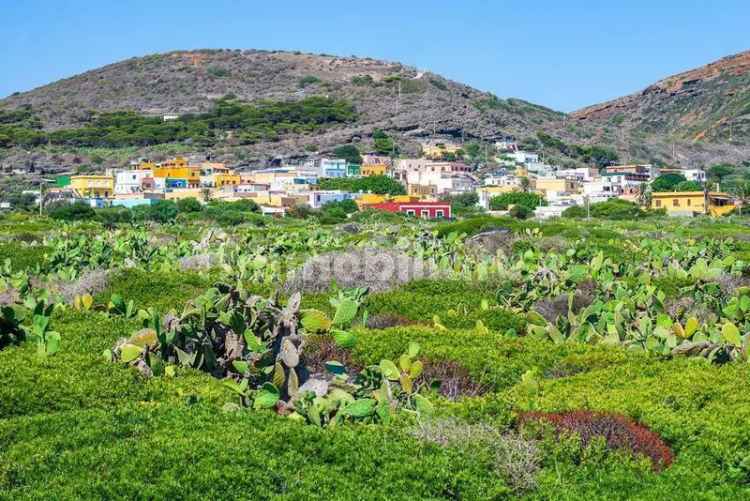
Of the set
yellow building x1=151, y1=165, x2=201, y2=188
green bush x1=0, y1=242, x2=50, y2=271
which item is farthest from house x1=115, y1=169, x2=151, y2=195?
green bush x1=0, y1=242, x2=50, y2=271

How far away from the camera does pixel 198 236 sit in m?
37.0

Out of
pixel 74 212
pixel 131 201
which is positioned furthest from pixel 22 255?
pixel 131 201

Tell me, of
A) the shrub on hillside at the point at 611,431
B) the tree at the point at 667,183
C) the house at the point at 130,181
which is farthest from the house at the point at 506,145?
the shrub on hillside at the point at 611,431

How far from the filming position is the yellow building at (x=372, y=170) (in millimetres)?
108950

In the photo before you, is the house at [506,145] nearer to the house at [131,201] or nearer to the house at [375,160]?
the house at [375,160]

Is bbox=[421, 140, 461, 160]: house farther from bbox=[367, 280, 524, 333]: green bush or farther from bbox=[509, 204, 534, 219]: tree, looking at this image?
bbox=[367, 280, 524, 333]: green bush

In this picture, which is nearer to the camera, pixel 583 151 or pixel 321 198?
pixel 321 198

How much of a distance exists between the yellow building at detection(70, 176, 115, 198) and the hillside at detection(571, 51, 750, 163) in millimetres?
75022

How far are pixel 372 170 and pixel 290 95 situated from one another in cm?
5412

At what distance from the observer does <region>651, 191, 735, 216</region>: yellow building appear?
234 feet

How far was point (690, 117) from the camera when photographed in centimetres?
17500

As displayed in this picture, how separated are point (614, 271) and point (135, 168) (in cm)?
→ 9708

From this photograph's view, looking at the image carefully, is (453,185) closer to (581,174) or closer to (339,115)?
(581,174)

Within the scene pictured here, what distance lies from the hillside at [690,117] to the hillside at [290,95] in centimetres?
1395
